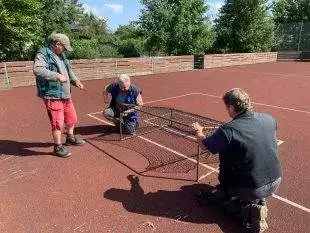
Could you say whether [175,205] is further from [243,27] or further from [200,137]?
[243,27]

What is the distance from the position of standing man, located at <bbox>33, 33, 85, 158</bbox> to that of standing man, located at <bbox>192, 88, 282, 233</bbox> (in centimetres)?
264

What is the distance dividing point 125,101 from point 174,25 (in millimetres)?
15349

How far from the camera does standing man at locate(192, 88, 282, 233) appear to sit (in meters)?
3.34

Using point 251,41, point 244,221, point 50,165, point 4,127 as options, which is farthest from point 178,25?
point 244,221

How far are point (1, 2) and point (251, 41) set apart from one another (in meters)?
18.2

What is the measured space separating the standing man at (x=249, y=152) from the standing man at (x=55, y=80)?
264 cm

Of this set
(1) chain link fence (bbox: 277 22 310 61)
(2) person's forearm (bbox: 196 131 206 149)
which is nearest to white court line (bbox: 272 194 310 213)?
(2) person's forearm (bbox: 196 131 206 149)

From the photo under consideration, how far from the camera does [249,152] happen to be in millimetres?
3355

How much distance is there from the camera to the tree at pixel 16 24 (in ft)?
46.3

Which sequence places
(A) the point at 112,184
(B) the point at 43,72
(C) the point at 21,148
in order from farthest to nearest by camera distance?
1. (C) the point at 21,148
2. (B) the point at 43,72
3. (A) the point at 112,184

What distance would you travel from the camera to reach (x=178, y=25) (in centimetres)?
2053

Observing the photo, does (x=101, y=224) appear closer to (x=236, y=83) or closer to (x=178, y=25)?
(x=236, y=83)

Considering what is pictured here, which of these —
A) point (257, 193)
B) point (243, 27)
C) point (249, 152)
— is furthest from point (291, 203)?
point (243, 27)

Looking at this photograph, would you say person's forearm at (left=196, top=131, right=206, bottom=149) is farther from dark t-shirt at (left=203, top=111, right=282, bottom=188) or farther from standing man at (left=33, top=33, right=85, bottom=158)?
standing man at (left=33, top=33, right=85, bottom=158)
